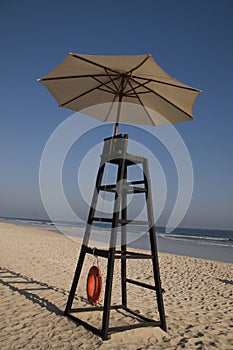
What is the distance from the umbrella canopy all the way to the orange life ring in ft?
7.59

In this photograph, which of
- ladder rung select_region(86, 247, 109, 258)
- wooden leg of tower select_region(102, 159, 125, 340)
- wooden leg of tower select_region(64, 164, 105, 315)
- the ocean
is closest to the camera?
wooden leg of tower select_region(102, 159, 125, 340)

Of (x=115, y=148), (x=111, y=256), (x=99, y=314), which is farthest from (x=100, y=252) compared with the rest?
(x=115, y=148)

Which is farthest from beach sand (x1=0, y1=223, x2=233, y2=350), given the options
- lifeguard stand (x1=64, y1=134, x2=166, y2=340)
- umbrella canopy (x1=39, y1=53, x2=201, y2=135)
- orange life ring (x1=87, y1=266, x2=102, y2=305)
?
umbrella canopy (x1=39, y1=53, x2=201, y2=135)

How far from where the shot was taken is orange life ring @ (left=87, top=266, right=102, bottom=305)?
4.25 metres

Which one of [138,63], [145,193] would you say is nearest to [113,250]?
[145,193]

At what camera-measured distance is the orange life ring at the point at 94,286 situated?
4.25m

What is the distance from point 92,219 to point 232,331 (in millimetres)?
2795

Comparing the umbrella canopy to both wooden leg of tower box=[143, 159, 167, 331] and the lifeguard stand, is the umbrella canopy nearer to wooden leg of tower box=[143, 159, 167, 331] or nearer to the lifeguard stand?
the lifeguard stand

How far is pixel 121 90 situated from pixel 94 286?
296 cm

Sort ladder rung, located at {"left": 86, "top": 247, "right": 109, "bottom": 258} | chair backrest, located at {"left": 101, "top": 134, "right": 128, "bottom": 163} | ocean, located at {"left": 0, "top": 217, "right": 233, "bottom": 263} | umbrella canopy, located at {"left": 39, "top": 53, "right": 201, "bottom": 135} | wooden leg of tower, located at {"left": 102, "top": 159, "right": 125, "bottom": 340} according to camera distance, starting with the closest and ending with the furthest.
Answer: umbrella canopy, located at {"left": 39, "top": 53, "right": 201, "bottom": 135}, wooden leg of tower, located at {"left": 102, "top": 159, "right": 125, "bottom": 340}, ladder rung, located at {"left": 86, "top": 247, "right": 109, "bottom": 258}, chair backrest, located at {"left": 101, "top": 134, "right": 128, "bottom": 163}, ocean, located at {"left": 0, "top": 217, "right": 233, "bottom": 263}

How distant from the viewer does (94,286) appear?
4.32 metres

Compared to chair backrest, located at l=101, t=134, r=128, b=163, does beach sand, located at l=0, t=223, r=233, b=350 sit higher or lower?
lower

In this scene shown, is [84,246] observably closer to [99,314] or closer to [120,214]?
[120,214]

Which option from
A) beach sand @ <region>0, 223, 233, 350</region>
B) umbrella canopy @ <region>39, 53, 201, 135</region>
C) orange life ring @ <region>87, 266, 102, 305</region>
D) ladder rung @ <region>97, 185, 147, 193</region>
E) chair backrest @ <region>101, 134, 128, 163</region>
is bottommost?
beach sand @ <region>0, 223, 233, 350</region>
